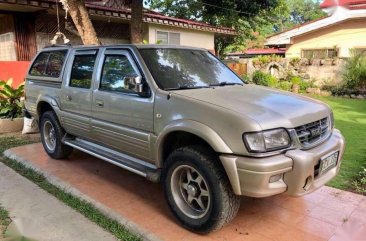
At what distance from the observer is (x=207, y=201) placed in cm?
351

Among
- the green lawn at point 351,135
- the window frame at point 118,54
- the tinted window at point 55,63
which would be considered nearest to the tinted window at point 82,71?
the window frame at point 118,54

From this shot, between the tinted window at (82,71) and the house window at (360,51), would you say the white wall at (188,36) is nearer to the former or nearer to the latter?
the house window at (360,51)

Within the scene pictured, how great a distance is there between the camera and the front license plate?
3.30m

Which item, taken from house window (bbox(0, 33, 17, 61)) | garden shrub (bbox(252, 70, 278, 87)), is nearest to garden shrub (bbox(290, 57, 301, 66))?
garden shrub (bbox(252, 70, 278, 87))

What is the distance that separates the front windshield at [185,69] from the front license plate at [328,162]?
1.53 m

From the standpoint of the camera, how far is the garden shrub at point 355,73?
13.9 meters

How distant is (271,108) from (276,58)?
14599 millimetres

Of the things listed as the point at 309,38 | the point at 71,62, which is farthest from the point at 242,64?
the point at 71,62

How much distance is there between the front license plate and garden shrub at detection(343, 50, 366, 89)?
38.4ft

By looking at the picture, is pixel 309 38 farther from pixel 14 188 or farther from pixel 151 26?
pixel 14 188

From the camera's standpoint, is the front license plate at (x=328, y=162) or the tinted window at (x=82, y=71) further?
the tinted window at (x=82, y=71)

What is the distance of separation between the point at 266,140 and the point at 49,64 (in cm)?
418

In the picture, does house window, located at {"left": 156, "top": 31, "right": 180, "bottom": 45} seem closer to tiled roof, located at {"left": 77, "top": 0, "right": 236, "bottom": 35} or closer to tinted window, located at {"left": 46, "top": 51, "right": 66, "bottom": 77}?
tiled roof, located at {"left": 77, "top": 0, "right": 236, "bottom": 35}

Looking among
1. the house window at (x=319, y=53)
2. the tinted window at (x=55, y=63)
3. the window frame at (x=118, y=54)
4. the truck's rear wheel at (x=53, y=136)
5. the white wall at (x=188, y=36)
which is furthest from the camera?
the house window at (x=319, y=53)
